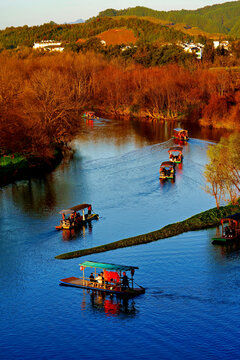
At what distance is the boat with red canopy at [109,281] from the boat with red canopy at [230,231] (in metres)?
10.8

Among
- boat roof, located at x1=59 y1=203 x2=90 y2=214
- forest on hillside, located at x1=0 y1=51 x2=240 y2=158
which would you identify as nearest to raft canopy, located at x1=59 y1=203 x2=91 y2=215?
boat roof, located at x1=59 y1=203 x2=90 y2=214

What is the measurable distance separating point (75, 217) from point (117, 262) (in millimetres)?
10245

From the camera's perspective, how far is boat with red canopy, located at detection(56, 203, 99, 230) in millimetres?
48594

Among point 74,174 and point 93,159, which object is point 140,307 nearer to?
point 74,174

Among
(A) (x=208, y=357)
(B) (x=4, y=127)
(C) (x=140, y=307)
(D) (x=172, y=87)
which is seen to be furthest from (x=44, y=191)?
(D) (x=172, y=87)

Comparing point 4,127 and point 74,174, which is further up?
point 4,127

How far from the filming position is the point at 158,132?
10006 cm

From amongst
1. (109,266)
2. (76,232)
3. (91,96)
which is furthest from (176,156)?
(91,96)

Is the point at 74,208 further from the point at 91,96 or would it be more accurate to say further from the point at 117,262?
the point at 91,96

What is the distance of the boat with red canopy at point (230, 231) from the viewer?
44688mm

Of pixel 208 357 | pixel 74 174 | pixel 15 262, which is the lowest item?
pixel 208 357

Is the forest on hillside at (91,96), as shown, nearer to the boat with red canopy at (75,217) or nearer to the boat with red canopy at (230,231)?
the boat with red canopy at (75,217)

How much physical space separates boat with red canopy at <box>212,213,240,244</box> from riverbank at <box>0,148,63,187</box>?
3026 cm

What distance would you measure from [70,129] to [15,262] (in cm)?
4296
